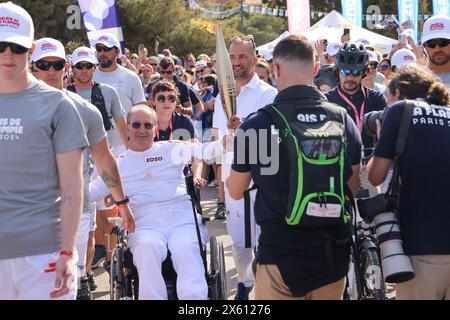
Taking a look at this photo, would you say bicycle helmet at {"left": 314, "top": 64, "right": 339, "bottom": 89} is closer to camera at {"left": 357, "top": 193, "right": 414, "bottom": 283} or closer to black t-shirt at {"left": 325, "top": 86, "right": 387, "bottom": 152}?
black t-shirt at {"left": 325, "top": 86, "right": 387, "bottom": 152}

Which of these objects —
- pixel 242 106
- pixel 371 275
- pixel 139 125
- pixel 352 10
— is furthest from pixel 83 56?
pixel 352 10

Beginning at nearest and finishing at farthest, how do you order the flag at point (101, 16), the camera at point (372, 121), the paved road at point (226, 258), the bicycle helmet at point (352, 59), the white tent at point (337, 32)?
the camera at point (372, 121) < the bicycle helmet at point (352, 59) < the paved road at point (226, 258) < the flag at point (101, 16) < the white tent at point (337, 32)

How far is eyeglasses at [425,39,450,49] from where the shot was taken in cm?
606

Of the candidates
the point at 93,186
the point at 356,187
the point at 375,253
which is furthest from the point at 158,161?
the point at 356,187

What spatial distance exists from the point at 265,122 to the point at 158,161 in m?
2.52

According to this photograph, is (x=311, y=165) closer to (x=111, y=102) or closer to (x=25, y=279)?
(x=25, y=279)

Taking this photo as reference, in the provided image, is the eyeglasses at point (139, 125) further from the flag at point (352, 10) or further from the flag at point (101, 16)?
the flag at point (352, 10)

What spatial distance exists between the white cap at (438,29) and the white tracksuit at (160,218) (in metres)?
2.15

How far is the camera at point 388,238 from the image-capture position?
4.14 meters

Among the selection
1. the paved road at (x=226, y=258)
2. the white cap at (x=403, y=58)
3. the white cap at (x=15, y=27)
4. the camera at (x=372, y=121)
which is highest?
the white cap at (x=15, y=27)

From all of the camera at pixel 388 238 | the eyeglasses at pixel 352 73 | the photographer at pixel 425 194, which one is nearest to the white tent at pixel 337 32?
the eyeglasses at pixel 352 73

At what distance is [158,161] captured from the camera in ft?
21.0

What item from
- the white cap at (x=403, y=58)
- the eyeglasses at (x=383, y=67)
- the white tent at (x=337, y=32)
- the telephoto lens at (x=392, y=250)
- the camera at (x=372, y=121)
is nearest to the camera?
the telephoto lens at (x=392, y=250)

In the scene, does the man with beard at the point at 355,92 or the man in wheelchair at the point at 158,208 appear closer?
the man in wheelchair at the point at 158,208
